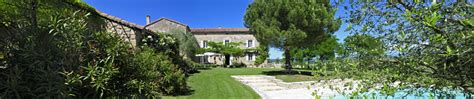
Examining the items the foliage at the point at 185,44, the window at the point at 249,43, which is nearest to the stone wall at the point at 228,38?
the window at the point at 249,43

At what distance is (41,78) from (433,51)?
A: 3320mm

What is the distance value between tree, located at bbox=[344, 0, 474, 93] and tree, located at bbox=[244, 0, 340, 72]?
14646mm

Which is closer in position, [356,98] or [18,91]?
[356,98]

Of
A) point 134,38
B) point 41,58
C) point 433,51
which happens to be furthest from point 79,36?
point 134,38

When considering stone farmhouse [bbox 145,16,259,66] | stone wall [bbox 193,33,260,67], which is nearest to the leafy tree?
stone farmhouse [bbox 145,16,259,66]

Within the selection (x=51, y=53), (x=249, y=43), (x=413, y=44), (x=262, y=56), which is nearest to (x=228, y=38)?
(x=249, y=43)

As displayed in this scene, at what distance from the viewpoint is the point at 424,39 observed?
74.4 inches

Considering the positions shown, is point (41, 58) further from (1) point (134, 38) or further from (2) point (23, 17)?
(1) point (134, 38)

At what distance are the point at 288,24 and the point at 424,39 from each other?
52.5 feet

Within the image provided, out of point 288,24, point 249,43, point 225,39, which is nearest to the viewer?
point 288,24

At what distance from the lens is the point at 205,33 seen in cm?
4062

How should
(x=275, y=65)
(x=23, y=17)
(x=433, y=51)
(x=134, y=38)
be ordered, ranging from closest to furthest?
1. (x=433, y=51)
2. (x=23, y=17)
3. (x=134, y=38)
4. (x=275, y=65)

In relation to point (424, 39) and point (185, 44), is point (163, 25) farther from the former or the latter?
point (424, 39)

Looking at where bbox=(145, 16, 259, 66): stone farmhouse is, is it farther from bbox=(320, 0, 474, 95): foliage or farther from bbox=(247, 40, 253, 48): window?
bbox=(320, 0, 474, 95): foliage
